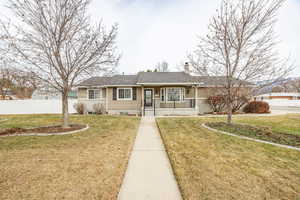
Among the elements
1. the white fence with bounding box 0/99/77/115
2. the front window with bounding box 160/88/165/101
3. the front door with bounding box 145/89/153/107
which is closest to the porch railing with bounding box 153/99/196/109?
the front window with bounding box 160/88/165/101

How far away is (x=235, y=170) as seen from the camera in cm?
297

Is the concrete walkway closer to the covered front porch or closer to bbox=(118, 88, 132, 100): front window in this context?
the covered front porch

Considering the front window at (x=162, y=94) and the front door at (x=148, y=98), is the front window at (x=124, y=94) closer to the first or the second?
the front door at (x=148, y=98)

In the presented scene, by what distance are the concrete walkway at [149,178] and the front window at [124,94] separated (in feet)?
30.7

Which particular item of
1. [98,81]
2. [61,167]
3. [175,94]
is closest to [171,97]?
[175,94]

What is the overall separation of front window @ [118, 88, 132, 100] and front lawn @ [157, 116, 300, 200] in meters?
9.21

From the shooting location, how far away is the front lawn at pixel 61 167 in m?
2.27

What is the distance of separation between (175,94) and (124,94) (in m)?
5.17

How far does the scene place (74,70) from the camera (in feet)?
20.8

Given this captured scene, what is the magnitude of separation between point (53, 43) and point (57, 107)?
11.3m

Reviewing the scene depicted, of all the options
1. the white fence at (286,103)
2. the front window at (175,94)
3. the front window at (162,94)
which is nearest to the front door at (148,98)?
the front window at (162,94)

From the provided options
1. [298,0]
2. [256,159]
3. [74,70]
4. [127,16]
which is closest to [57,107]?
[74,70]

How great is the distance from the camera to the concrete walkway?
2.28m

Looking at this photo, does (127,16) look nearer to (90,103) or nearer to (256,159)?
(90,103)
